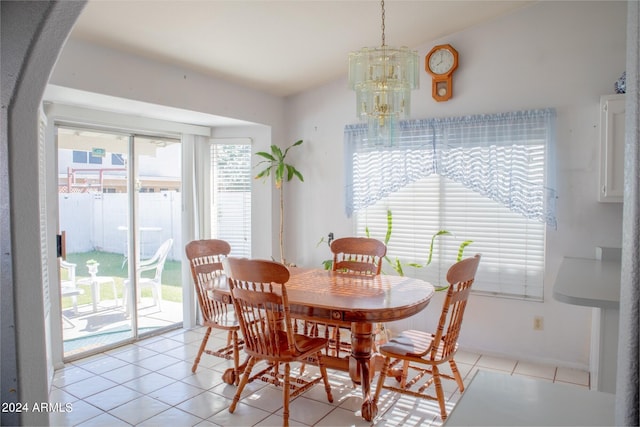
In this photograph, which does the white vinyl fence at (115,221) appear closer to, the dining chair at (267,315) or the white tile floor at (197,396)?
the white tile floor at (197,396)

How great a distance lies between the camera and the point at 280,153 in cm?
476

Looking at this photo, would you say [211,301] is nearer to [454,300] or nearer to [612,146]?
[454,300]

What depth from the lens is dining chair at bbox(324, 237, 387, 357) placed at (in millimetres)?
3621

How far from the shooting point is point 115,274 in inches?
167

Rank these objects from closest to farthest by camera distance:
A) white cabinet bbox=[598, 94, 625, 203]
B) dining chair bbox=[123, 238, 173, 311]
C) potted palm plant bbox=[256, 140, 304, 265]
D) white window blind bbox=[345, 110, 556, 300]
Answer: white cabinet bbox=[598, 94, 625, 203], white window blind bbox=[345, 110, 556, 300], dining chair bbox=[123, 238, 173, 311], potted palm plant bbox=[256, 140, 304, 265]

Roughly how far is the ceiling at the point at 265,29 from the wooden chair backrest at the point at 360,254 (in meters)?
1.73

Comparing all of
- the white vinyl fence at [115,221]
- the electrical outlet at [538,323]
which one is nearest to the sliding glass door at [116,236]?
the white vinyl fence at [115,221]

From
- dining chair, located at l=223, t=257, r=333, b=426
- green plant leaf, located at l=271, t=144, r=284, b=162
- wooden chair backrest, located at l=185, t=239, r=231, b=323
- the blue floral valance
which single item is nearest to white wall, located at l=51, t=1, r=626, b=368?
the blue floral valance

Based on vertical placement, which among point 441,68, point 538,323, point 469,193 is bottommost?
point 538,323

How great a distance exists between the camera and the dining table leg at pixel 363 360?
2.79 metres

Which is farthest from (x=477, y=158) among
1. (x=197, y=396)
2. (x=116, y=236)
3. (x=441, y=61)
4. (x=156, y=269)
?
(x=116, y=236)

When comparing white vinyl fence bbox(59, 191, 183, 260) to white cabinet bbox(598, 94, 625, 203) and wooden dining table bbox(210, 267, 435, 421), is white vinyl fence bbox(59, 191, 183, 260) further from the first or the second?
white cabinet bbox(598, 94, 625, 203)

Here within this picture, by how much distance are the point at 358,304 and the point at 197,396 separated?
57.8 inches

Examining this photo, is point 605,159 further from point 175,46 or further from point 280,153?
point 175,46
